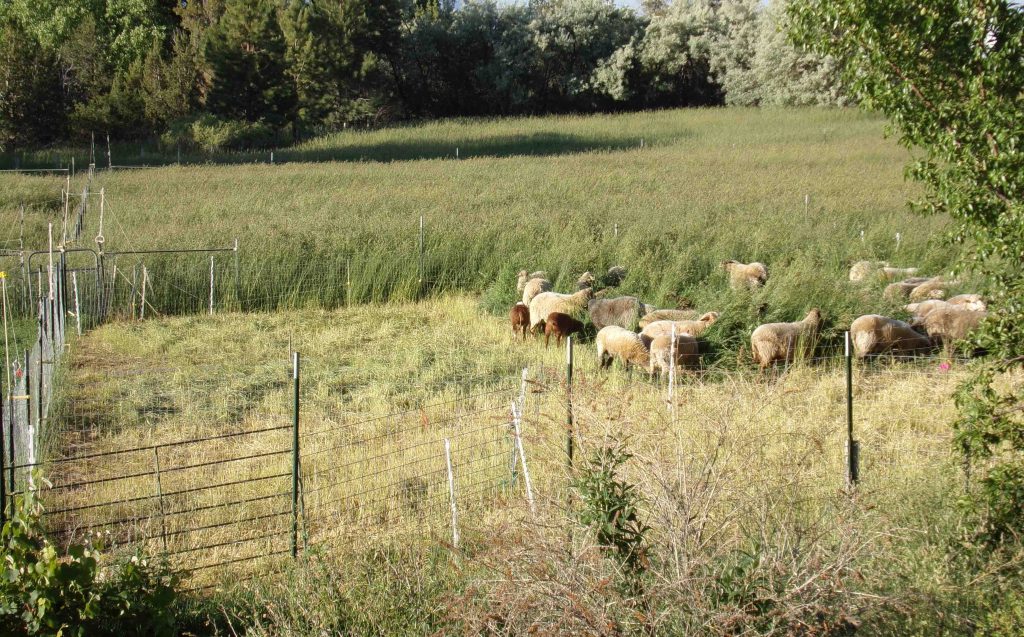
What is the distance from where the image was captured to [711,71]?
190 feet

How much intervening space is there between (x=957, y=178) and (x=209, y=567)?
5474mm

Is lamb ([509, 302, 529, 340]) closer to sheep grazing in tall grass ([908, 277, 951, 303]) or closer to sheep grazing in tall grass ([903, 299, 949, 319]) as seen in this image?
sheep grazing in tall grass ([903, 299, 949, 319])

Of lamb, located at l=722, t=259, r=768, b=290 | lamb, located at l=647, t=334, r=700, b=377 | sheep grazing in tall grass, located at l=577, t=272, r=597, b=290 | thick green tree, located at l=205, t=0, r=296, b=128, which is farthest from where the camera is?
thick green tree, located at l=205, t=0, r=296, b=128

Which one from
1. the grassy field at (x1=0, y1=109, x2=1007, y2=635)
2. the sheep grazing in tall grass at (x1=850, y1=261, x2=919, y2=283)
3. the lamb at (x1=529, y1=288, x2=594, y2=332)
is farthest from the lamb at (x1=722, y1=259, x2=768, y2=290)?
the lamb at (x1=529, y1=288, x2=594, y2=332)

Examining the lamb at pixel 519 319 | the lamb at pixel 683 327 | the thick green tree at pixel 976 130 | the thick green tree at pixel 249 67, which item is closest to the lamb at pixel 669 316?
the lamb at pixel 683 327

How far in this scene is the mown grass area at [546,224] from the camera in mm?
16547

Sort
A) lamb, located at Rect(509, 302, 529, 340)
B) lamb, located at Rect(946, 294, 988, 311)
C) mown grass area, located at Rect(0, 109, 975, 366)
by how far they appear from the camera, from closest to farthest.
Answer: lamb, located at Rect(946, 294, 988, 311), lamb, located at Rect(509, 302, 529, 340), mown grass area, located at Rect(0, 109, 975, 366)

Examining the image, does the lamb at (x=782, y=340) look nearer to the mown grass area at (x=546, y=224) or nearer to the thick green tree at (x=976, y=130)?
the mown grass area at (x=546, y=224)

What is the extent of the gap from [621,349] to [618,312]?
6.57 ft

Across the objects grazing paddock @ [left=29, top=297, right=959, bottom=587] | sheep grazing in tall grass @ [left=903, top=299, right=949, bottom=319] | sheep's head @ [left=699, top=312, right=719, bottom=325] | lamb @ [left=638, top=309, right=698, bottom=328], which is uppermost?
sheep grazing in tall grass @ [left=903, top=299, right=949, bottom=319]

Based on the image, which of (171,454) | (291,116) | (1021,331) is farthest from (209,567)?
(291,116)

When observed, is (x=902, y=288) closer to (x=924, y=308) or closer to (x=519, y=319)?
(x=924, y=308)

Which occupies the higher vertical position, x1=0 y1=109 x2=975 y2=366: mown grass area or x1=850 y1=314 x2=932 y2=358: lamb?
x1=0 y1=109 x2=975 y2=366: mown grass area

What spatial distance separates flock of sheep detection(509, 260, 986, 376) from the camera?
11.2m
